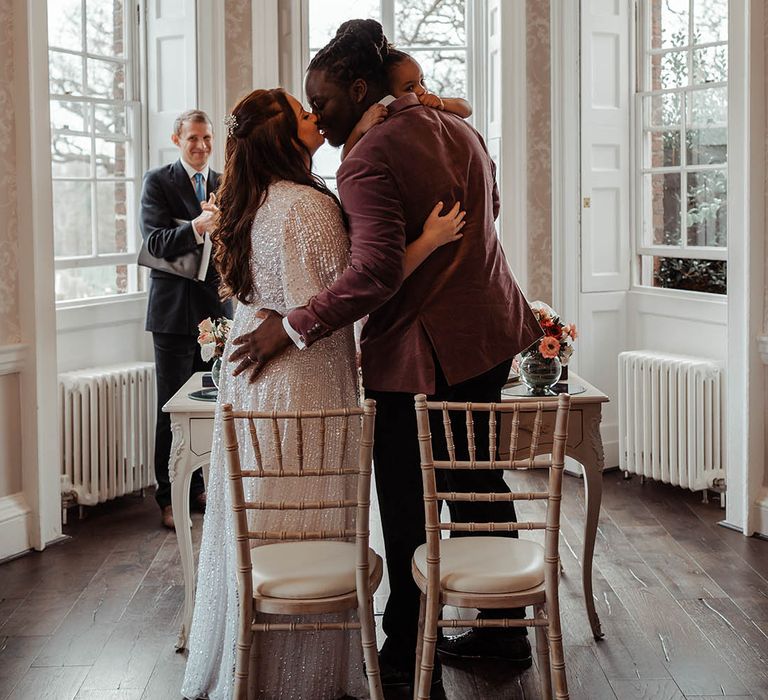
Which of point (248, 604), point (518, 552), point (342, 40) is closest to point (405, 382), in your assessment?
point (518, 552)

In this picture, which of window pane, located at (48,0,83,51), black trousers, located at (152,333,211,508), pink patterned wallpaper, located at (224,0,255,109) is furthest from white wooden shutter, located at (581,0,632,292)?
window pane, located at (48,0,83,51)

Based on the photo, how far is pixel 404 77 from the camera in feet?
9.34

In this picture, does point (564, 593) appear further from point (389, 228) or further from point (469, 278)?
point (389, 228)

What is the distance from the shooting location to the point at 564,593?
3.94 m

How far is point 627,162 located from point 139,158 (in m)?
2.62

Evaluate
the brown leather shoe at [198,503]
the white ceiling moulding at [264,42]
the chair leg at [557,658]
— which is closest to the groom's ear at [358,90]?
the chair leg at [557,658]

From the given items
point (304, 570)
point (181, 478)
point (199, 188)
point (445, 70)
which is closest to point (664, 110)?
point (445, 70)

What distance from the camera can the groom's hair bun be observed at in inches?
109

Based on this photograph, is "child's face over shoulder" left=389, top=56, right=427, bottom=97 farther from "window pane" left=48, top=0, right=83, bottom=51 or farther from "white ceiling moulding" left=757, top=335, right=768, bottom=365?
"window pane" left=48, top=0, right=83, bottom=51

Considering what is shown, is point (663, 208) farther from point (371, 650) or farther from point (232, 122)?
point (371, 650)

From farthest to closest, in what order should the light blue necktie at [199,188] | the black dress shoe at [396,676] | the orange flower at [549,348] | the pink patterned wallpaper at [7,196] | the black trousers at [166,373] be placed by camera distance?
the light blue necktie at [199,188]
the black trousers at [166,373]
the pink patterned wallpaper at [7,196]
the orange flower at [549,348]
the black dress shoe at [396,676]

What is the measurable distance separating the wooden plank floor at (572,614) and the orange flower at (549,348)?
0.90 metres

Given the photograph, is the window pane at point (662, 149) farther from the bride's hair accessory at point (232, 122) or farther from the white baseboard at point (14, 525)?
the white baseboard at point (14, 525)

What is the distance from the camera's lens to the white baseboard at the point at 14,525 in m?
4.43
